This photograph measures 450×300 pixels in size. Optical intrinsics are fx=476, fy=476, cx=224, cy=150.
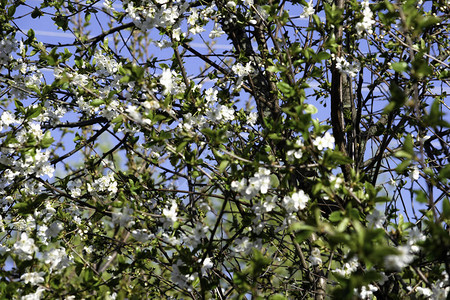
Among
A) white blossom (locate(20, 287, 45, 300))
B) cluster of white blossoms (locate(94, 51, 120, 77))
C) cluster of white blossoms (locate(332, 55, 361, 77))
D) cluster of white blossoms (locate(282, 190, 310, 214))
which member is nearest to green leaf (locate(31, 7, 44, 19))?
cluster of white blossoms (locate(94, 51, 120, 77))

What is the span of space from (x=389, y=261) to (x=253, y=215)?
3.34 feet

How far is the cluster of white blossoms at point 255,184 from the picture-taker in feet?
6.83

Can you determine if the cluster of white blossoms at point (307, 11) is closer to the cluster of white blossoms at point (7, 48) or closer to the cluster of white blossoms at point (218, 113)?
the cluster of white blossoms at point (218, 113)

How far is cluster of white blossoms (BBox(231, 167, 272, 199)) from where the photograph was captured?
208 cm

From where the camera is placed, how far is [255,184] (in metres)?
2.10

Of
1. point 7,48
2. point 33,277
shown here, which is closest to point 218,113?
point 33,277

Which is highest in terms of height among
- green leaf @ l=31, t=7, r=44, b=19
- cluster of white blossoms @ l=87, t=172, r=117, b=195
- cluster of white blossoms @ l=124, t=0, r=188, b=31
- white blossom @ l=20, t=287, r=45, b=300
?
green leaf @ l=31, t=7, r=44, b=19

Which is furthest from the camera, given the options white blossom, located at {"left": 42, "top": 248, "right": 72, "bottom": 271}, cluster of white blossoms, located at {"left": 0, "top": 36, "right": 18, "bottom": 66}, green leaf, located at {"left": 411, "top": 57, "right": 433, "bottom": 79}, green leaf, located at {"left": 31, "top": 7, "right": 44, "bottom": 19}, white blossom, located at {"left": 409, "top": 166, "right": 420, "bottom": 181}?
green leaf, located at {"left": 31, "top": 7, "right": 44, "bottom": 19}

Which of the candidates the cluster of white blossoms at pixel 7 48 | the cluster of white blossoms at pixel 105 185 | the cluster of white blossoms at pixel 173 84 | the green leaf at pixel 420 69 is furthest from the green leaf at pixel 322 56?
the cluster of white blossoms at pixel 7 48

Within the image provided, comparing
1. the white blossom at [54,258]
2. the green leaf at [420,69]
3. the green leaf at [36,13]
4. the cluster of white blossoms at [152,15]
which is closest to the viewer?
the green leaf at [420,69]

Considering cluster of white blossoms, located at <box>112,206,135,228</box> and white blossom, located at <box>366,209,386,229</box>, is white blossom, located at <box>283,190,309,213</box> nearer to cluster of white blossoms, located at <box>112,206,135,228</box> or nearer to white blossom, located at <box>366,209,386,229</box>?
white blossom, located at <box>366,209,386,229</box>

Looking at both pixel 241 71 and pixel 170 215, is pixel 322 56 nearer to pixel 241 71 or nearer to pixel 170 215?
pixel 241 71

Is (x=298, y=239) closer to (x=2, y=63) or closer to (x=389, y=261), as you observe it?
(x=389, y=261)

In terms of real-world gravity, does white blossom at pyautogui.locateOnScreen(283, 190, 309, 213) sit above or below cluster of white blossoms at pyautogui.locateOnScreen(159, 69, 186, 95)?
below
